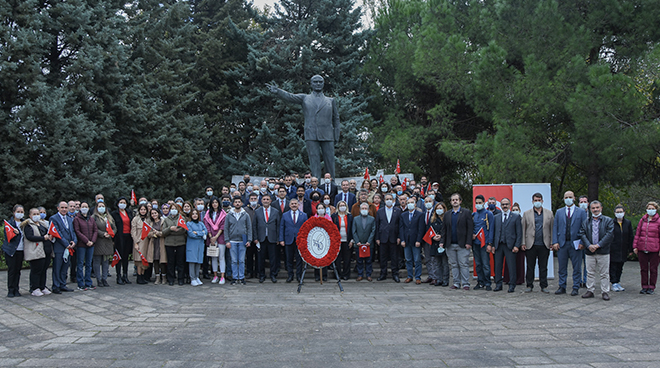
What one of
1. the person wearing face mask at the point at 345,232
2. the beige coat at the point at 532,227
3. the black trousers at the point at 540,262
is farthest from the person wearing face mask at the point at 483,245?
the person wearing face mask at the point at 345,232

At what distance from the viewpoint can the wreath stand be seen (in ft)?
29.9

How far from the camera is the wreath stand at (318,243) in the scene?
912cm

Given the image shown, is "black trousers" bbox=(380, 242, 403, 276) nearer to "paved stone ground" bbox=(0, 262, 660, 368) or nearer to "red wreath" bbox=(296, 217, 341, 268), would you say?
"paved stone ground" bbox=(0, 262, 660, 368)

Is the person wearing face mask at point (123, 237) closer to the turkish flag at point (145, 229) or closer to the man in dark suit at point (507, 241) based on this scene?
the turkish flag at point (145, 229)

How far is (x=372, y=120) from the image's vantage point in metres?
22.4

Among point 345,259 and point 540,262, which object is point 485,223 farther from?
point 345,259

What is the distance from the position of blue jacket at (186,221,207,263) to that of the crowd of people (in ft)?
0.07

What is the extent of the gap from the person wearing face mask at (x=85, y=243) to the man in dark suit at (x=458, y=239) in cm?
701

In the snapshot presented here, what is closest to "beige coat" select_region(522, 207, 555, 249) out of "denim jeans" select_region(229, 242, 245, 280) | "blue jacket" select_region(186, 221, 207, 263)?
"denim jeans" select_region(229, 242, 245, 280)

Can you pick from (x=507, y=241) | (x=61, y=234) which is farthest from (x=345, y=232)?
(x=61, y=234)

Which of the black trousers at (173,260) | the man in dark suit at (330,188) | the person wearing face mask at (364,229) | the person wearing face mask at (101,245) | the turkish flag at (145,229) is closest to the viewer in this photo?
the person wearing face mask at (101,245)

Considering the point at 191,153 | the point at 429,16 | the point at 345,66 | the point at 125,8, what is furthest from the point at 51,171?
the point at 429,16

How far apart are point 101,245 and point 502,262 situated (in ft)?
26.7

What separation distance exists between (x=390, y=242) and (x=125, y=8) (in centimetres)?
1713
